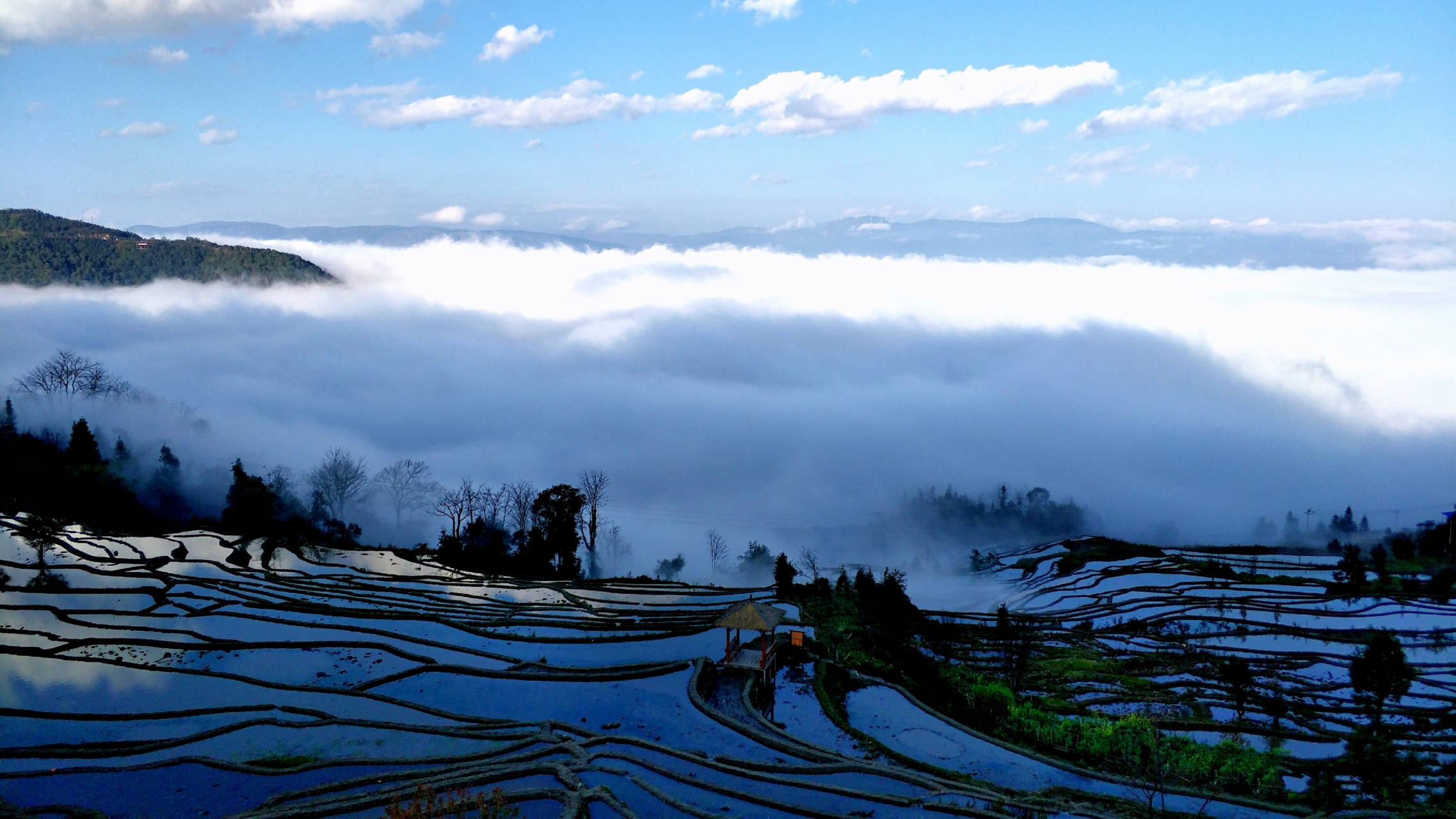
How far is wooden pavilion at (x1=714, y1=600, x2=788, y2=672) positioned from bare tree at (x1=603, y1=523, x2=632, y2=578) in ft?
184

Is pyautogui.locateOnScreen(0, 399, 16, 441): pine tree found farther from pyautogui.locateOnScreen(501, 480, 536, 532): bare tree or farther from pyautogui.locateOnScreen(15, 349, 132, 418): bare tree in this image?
pyautogui.locateOnScreen(501, 480, 536, 532): bare tree

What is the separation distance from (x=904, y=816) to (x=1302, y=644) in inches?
1379

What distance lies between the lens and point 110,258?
152 meters

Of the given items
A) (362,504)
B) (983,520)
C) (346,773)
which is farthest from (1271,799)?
(983,520)

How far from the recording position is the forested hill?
13462cm

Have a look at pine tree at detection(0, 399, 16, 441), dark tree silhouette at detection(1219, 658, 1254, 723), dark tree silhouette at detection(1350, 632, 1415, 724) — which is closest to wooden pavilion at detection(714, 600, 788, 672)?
dark tree silhouette at detection(1219, 658, 1254, 723)

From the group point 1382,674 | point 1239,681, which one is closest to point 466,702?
point 1239,681

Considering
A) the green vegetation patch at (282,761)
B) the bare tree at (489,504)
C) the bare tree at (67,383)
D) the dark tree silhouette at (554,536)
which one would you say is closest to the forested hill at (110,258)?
the bare tree at (67,383)

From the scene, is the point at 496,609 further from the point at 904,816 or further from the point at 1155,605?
the point at 1155,605

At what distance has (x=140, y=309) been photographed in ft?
529

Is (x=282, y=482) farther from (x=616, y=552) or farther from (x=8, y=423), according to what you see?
(x=616, y=552)

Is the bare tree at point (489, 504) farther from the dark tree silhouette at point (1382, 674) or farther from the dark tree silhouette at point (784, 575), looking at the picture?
the dark tree silhouette at point (1382, 674)

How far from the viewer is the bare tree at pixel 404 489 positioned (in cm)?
8475

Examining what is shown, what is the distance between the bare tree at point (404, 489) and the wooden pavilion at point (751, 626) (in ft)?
199
